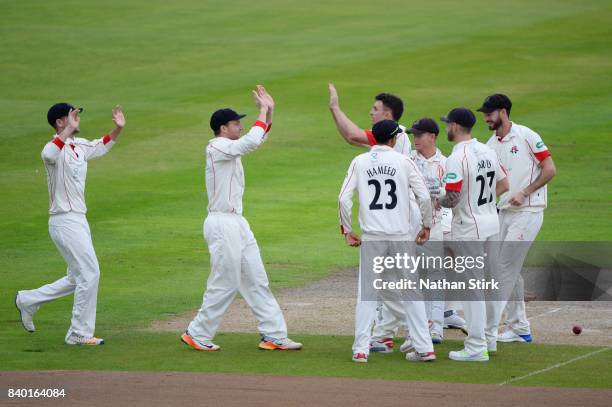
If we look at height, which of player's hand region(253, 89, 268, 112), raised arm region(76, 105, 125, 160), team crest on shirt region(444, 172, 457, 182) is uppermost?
player's hand region(253, 89, 268, 112)

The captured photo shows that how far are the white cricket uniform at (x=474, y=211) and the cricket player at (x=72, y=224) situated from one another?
367 centimetres

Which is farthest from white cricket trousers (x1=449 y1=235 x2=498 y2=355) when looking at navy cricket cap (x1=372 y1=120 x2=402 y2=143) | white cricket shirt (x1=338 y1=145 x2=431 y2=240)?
navy cricket cap (x1=372 y1=120 x2=402 y2=143)

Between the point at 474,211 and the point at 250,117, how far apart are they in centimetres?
1639

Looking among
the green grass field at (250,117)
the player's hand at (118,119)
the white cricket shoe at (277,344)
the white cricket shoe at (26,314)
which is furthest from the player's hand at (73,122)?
the white cricket shoe at (277,344)

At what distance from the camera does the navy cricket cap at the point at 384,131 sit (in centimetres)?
1068

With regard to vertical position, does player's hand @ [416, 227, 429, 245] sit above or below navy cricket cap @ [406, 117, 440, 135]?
below

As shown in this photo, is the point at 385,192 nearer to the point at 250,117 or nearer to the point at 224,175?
the point at 224,175

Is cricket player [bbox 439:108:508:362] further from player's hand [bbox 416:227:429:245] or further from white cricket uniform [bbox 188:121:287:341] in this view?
white cricket uniform [bbox 188:121:287:341]

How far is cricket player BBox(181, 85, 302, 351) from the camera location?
37.0 feet

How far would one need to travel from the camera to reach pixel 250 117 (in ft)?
88.2

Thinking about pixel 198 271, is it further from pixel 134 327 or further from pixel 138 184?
pixel 138 184

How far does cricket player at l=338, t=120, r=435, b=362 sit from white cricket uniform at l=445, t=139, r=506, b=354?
1.26 ft

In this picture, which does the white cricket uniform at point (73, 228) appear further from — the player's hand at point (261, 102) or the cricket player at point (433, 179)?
the cricket player at point (433, 179)

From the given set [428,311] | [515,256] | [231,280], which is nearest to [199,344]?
[231,280]
